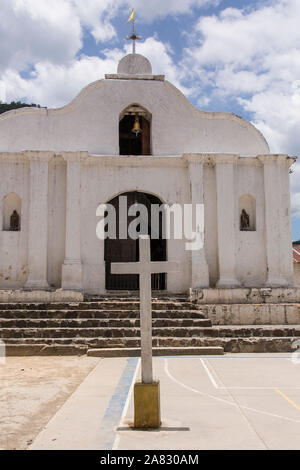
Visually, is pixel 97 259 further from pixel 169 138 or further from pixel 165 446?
pixel 165 446

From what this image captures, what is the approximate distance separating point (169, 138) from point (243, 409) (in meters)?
10.1

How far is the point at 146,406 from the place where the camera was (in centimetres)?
448

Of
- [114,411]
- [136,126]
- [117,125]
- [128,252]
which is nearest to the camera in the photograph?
[114,411]

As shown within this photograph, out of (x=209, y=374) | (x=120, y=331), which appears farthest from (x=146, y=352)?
(x=120, y=331)

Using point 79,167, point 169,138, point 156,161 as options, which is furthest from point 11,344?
point 169,138

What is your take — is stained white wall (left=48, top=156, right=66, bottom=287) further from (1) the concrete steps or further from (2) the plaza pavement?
(2) the plaza pavement

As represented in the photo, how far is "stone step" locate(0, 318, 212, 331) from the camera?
34.1ft

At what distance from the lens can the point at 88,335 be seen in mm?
10055

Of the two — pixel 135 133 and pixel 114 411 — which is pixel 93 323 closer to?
pixel 114 411

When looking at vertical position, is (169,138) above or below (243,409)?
above

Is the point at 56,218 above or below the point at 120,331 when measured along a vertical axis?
above

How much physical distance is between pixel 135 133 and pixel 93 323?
7.38 metres

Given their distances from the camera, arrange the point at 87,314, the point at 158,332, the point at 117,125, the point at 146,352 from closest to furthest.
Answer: the point at 146,352, the point at 158,332, the point at 87,314, the point at 117,125

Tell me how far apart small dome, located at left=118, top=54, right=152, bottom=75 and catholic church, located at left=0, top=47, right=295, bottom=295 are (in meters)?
0.55
